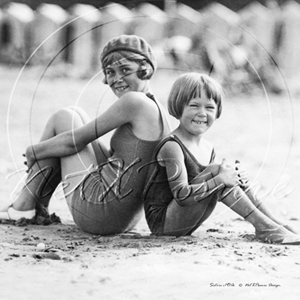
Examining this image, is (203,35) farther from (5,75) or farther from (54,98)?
(5,75)

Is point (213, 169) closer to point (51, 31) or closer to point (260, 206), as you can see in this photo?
point (260, 206)

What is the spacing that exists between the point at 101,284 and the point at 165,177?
1.66ft

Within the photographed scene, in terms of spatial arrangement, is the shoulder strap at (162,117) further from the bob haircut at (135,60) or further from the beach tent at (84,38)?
the beach tent at (84,38)

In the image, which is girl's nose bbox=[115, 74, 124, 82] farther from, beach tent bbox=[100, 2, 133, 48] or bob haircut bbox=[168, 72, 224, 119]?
beach tent bbox=[100, 2, 133, 48]

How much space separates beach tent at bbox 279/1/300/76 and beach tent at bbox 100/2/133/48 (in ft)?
3.72

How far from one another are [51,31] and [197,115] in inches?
50.6

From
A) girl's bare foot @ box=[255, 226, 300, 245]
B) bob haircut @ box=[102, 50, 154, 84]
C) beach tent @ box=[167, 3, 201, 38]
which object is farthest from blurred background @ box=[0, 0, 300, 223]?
girl's bare foot @ box=[255, 226, 300, 245]

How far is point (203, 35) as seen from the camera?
2242mm

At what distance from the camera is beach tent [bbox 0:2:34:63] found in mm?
2732

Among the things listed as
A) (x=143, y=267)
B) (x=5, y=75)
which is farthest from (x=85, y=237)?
(x=5, y=75)

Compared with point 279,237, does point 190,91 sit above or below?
above

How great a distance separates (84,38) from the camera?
2.43 metres

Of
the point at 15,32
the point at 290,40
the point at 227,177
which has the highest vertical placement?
the point at 290,40

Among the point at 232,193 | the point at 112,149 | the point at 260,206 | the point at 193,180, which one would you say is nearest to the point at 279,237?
the point at 260,206
